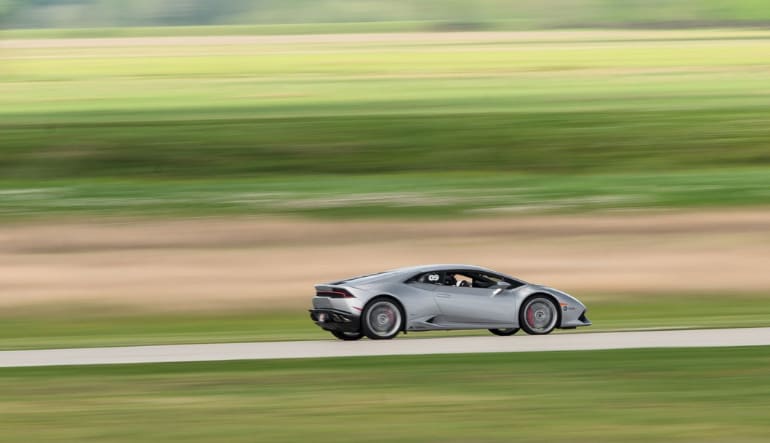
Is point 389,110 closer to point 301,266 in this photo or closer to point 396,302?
point 301,266

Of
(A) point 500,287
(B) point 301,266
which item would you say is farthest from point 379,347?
(B) point 301,266

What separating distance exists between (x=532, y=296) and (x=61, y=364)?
5.13 metres

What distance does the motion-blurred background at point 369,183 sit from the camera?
2019cm

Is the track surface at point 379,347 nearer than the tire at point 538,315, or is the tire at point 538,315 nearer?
the track surface at point 379,347

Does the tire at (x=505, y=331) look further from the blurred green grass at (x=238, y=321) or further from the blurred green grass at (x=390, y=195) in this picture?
the blurred green grass at (x=390, y=195)

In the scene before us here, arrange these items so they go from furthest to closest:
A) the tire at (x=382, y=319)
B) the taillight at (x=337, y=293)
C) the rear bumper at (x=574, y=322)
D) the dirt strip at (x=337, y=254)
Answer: the dirt strip at (x=337, y=254) < the rear bumper at (x=574, y=322) < the tire at (x=382, y=319) < the taillight at (x=337, y=293)

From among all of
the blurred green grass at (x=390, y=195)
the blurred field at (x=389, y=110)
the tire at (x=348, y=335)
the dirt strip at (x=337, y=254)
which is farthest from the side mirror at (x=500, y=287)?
the blurred field at (x=389, y=110)

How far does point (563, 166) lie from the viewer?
35125 millimetres

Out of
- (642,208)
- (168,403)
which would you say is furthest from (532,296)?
(642,208)

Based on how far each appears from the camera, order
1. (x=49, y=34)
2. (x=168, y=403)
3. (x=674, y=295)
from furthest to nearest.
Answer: (x=49, y=34)
(x=674, y=295)
(x=168, y=403)

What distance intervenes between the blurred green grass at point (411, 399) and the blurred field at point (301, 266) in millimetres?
3566

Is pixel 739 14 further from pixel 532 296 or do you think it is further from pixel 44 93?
pixel 532 296

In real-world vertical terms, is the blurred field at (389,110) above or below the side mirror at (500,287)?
above

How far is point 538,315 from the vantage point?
46.5ft
